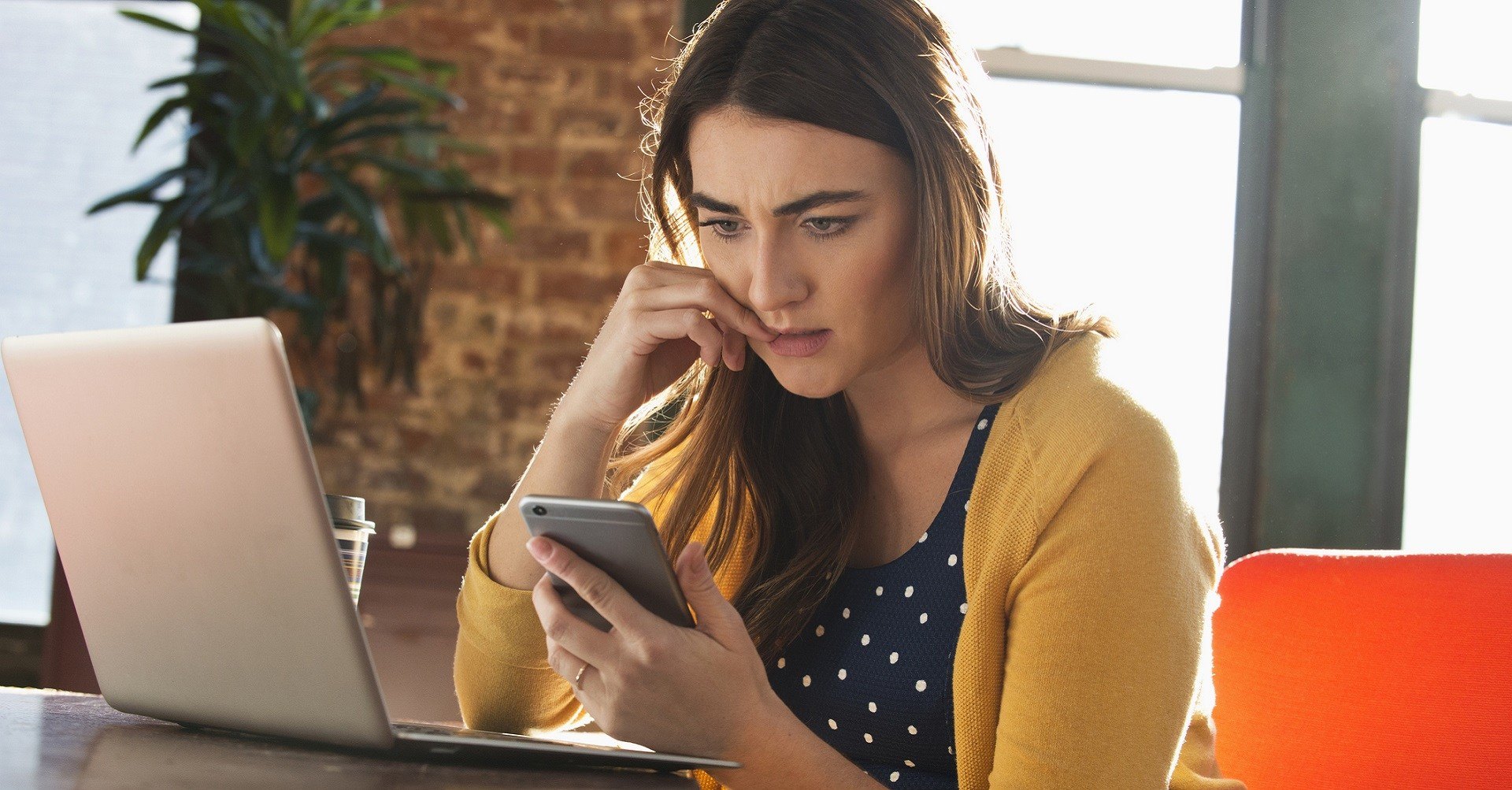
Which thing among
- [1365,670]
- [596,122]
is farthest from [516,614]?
[596,122]

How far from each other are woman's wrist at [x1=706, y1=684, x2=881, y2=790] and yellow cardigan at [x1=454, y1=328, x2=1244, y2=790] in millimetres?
137

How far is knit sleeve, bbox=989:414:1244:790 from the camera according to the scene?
985 mm

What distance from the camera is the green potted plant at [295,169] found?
Answer: 244 cm

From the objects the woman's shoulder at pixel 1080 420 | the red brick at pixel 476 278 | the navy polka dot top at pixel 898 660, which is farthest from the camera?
the red brick at pixel 476 278

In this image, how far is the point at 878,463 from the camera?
4.60 ft

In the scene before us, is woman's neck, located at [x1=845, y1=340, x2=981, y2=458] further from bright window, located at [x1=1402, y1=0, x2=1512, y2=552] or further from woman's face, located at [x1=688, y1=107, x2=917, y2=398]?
bright window, located at [x1=1402, y1=0, x2=1512, y2=552]

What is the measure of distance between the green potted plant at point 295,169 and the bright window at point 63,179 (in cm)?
45

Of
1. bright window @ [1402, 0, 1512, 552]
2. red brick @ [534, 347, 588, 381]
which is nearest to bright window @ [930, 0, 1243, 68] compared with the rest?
bright window @ [1402, 0, 1512, 552]

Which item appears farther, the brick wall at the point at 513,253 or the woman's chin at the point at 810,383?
the brick wall at the point at 513,253

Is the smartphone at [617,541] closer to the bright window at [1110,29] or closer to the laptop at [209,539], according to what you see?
the laptop at [209,539]

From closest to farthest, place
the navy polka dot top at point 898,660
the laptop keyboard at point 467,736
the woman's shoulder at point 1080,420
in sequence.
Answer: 1. the laptop keyboard at point 467,736
2. the woman's shoulder at point 1080,420
3. the navy polka dot top at point 898,660

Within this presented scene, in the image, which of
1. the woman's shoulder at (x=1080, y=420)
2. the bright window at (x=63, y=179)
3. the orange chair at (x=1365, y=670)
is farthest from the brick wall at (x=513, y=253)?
the orange chair at (x=1365, y=670)

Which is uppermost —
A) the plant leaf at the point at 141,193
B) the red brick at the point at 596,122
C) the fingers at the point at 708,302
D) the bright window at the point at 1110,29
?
the bright window at the point at 1110,29

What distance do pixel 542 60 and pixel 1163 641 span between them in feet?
7.08
